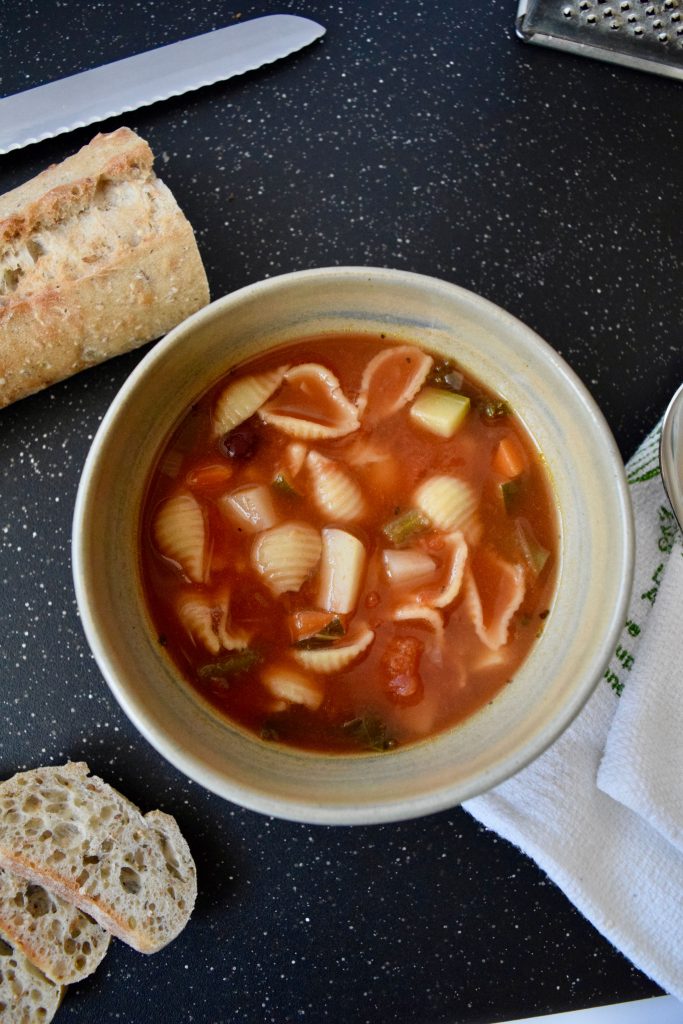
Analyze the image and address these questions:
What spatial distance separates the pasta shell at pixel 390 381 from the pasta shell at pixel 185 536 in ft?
1.43

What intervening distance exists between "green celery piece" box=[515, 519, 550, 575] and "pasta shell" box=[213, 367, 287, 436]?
0.63 metres

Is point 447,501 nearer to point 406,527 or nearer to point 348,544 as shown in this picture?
point 406,527

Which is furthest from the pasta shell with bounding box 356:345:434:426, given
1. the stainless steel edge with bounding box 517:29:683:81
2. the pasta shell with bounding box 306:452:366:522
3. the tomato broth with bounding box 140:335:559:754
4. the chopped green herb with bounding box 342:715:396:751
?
the stainless steel edge with bounding box 517:29:683:81

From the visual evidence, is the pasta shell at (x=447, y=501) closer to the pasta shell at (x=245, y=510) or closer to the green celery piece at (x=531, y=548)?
the green celery piece at (x=531, y=548)

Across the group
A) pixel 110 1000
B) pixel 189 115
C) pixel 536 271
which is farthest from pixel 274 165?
pixel 110 1000

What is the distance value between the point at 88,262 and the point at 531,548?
127cm

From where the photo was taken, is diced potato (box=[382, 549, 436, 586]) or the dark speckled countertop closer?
diced potato (box=[382, 549, 436, 586])

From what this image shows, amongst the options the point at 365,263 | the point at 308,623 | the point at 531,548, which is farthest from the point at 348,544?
the point at 365,263

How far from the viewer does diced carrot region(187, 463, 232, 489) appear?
2.04 metres

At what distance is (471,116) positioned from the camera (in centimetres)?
262

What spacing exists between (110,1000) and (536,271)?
88.0 inches

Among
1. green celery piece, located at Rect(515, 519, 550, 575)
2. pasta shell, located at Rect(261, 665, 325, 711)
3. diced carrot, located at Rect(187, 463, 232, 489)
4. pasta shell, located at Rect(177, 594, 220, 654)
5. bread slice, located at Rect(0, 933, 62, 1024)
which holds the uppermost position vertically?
green celery piece, located at Rect(515, 519, 550, 575)

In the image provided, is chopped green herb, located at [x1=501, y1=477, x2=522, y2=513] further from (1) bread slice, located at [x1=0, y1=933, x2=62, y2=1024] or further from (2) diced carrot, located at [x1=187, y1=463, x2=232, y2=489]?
(1) bread slice, located at [x1=0, y1=933, x2=62, y2=1024]

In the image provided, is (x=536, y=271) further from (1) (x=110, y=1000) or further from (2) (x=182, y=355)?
(1) (x=110, y=1000)
